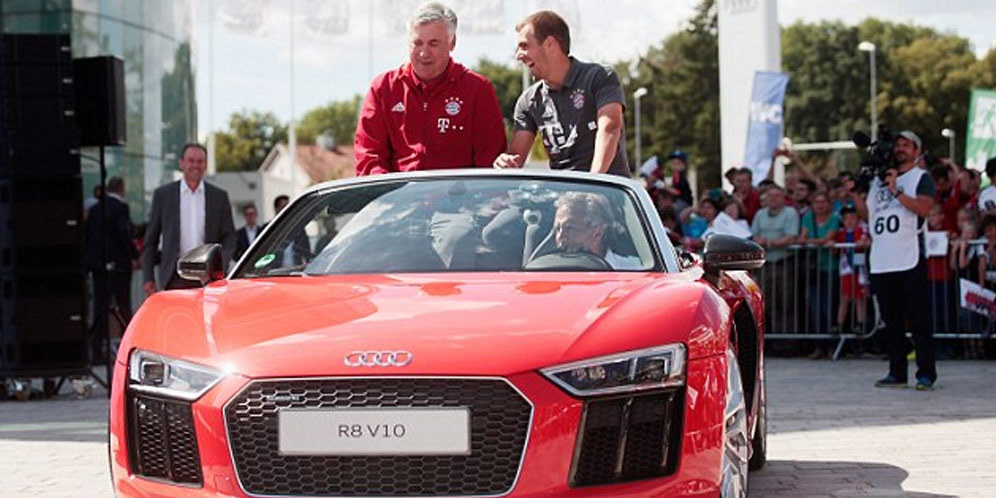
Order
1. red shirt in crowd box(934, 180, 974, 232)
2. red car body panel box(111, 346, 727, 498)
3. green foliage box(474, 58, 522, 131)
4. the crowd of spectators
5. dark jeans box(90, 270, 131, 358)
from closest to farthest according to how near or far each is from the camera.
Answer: red car body panel box(111, 346, 727, 498)
dark jeans box(90, 270, 131, 358)
the crowd of spectators
red shirt in crowd box(934, 180, 974, 232)
green foliage box(474, 58, 522, 131)

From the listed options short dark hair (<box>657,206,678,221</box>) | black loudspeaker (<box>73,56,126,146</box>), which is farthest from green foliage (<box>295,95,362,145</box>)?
black loudspeaker (<box>73,56,126,146</box>)

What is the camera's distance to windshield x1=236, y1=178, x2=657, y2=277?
225 inches

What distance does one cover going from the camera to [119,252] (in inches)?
658

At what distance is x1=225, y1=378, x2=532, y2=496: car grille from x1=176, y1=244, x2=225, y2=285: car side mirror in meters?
1.67

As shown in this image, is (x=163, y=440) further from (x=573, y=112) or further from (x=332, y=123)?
(x=332, y=123)

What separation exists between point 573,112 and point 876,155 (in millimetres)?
4973

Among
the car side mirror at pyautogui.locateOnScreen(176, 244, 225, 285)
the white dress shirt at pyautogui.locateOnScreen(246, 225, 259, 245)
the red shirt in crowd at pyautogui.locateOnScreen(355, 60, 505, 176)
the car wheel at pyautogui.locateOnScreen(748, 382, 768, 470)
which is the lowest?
the car wheel at pyautogui.locateOnScreen(748, 382, 768, 470)

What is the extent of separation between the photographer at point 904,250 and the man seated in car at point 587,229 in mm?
6859

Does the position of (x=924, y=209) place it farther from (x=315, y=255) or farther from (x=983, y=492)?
(x=315, y=255)

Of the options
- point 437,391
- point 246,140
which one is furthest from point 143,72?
point 246,140

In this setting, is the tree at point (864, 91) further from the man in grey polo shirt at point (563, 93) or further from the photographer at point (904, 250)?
the man in grey polo shirt at point (563, 93)

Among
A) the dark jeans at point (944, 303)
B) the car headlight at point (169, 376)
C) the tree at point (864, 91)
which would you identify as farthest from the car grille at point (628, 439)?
the tree at point (864, 91)

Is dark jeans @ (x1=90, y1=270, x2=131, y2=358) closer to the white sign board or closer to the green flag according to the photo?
the white sign board

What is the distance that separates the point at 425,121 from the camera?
322 inches
